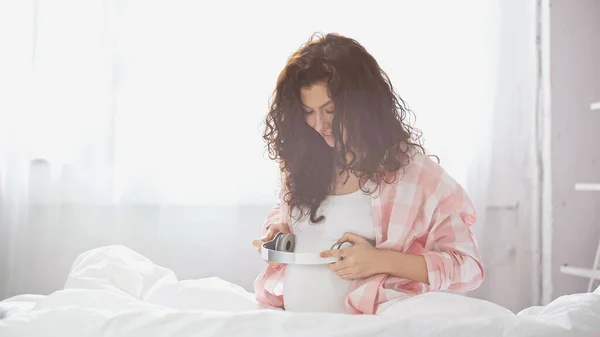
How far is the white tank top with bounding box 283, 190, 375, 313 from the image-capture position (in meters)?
0.92

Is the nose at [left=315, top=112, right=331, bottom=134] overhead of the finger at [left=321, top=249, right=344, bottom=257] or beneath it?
overhead

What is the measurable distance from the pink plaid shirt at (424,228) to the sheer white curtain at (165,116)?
110cm

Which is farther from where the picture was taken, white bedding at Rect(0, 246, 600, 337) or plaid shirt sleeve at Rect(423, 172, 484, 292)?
plaid shirt sleeve at Rect(423, 172, 484, 292)

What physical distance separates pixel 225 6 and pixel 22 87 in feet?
2.34

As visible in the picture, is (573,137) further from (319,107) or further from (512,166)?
(319,107)

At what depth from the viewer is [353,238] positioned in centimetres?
91

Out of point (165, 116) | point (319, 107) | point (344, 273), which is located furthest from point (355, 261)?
point (165, 116)

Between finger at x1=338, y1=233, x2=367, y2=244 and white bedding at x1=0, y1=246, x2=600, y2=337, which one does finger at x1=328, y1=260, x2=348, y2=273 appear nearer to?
finger at x1=338, y1=233, x2=367, y2=244

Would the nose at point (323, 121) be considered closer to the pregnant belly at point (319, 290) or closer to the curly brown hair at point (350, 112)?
Answer: the curly brown hair at point (350, 112)

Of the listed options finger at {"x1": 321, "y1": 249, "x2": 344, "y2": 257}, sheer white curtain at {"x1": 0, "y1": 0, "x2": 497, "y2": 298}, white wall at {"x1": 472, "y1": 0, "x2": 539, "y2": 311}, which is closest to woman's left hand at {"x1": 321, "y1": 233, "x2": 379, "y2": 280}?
finger at {"x1": 321, "y1": 249, "x2": 344, "y2": 257}

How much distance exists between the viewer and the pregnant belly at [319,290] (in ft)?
3.01

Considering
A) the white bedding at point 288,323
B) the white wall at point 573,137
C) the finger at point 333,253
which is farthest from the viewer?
the white wall at point 573,137

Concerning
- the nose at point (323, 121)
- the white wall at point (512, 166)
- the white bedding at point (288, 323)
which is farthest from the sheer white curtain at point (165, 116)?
the white bedding at point (288, 323)

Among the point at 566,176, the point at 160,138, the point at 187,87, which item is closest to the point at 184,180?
the point at 160,138
